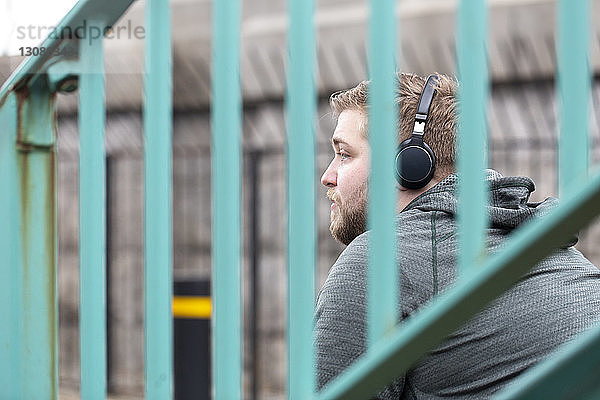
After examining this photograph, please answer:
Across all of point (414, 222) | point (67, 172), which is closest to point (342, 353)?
point (414, 222)

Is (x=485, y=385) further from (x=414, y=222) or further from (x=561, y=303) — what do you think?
(x=414, y=222)

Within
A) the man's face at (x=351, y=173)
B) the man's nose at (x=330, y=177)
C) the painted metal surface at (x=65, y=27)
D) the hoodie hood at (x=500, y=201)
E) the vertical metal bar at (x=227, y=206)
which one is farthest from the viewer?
the man's nose at (x=330, y=177)

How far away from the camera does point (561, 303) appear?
1.83 meters

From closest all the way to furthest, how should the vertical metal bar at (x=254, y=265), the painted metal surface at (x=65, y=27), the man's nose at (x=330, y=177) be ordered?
the painted metal surface at (x=65, y=27), the man's nose at (x=330, y=177), the vertical metal bar at (x=254, y=265)

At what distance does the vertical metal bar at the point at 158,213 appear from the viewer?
1.65 metres

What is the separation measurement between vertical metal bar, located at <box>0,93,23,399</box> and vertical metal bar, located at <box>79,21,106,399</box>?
0.48 feet

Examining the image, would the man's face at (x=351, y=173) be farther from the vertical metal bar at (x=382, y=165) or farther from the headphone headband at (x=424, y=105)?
the vertical metal bar at (x=382, y=165)

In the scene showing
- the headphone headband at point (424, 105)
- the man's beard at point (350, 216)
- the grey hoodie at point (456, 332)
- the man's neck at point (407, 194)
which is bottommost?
the grey hoodie at point (456, 332)

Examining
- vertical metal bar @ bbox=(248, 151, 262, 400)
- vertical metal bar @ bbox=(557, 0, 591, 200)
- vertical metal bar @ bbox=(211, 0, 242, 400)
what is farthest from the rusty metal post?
vertical metal bar @ bbox=(248, 151, 262, 400)

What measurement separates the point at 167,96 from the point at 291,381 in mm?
522

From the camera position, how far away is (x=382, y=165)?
1438 mm

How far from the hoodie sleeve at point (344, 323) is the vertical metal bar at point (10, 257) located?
56 centimetres

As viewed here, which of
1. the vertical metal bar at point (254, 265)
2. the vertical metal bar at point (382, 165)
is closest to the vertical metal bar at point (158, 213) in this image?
the vertical metal bar at point (382, 165)

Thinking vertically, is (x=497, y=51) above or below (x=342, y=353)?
above
